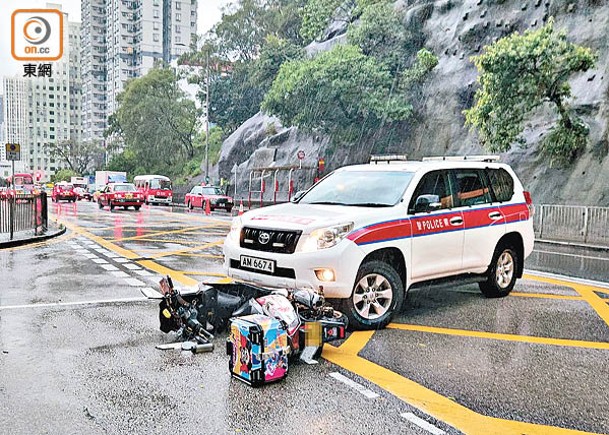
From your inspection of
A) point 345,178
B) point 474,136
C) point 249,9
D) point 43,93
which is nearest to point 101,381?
point 345,178

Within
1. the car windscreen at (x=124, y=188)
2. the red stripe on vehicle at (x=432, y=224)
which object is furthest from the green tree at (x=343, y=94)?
the red stripe on vehicle at (x=432, y=224)

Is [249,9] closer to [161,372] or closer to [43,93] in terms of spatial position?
[161,372]

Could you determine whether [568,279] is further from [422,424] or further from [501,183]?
[422,424]

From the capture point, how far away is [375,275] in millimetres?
6637

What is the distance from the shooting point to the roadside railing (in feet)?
53.9

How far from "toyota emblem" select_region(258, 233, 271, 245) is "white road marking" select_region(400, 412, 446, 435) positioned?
9.58 ft

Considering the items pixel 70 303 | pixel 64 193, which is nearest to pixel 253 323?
pixel 70 303

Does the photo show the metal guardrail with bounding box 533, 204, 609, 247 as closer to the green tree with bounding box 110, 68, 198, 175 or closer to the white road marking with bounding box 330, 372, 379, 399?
the white road marking with bounding box 330, 372, 379, 399

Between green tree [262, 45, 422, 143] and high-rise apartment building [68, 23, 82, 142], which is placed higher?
high-rise apartment building [68, 23, 82, 142]

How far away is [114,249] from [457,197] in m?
8.84

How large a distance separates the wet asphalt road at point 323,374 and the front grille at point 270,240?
45.5 inches

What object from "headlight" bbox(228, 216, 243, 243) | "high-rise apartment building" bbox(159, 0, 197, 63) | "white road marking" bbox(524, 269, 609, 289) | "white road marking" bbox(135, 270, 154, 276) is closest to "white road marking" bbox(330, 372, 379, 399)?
"headlight" bbox(228, 216, 243, 243)

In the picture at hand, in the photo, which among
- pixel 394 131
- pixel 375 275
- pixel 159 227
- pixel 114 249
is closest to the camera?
pixel 375 275

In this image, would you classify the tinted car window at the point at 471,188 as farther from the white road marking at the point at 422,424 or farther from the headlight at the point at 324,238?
the white road marking at the point at 422,424
